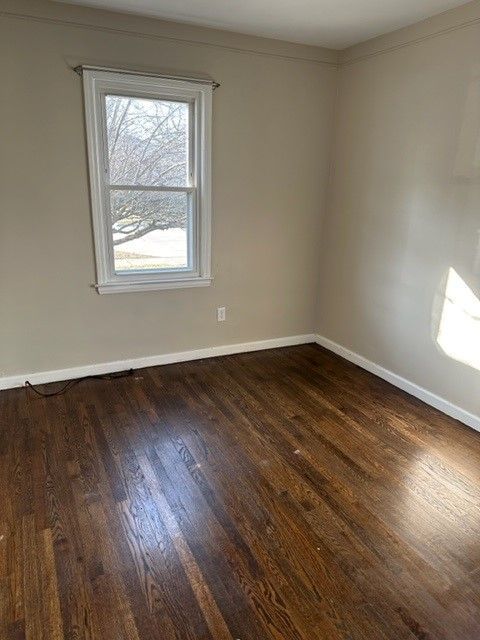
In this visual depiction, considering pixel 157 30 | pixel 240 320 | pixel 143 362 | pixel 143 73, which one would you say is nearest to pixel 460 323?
pixel 240 320

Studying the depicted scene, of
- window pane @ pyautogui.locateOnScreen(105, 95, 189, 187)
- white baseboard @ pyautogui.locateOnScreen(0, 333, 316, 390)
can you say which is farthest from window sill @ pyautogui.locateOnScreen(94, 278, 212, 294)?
window pane @ pyautogui.locateOnScreen(105, 95, 189, 187)

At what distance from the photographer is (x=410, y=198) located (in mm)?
2996

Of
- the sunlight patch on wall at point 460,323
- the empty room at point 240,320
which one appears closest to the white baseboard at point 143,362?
the empty room at point 240,320

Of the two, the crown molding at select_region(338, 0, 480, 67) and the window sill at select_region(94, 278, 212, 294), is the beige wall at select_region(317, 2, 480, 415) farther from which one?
the window sill at select_region(94, 278, 212, 294)

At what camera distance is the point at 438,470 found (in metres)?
2.30

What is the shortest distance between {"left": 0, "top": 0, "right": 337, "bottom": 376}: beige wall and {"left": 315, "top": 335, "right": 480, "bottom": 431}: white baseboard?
37 centimetres

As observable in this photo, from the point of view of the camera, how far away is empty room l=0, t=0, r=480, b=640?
1.63 m

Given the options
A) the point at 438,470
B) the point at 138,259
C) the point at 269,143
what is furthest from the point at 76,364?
the point at 438,470

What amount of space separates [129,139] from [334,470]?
256 cm

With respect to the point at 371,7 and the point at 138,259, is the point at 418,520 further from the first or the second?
the point at 371,7

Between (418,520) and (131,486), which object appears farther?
(131,486)

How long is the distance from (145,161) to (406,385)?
101 inches

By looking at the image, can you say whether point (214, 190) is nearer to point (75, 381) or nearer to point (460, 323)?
point (75, 381)

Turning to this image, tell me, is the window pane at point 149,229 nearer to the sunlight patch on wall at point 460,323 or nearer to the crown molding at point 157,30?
the crown molding at point 157,30
